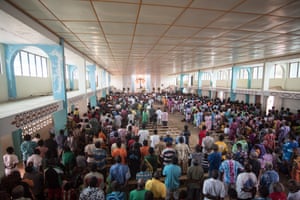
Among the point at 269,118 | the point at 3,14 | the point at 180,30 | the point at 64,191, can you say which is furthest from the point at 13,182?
the point at 269,118

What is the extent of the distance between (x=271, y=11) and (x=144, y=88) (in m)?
34.0

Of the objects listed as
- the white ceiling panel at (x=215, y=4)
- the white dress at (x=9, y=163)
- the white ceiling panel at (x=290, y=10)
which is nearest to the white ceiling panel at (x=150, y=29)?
the white ceiling panel at (x=215, y=4)

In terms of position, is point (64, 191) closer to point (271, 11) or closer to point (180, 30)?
point (180, 30)

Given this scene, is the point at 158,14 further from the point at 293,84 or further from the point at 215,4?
the point at 293,84

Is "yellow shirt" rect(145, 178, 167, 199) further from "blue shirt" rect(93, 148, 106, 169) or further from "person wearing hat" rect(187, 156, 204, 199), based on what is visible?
"blue shirt" rect(93, 148, 106, 169)

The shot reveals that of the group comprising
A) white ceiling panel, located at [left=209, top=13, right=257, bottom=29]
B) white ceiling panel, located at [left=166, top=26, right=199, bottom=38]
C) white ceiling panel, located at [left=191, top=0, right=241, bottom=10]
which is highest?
white ceiling panel, located at [left=166, top=26, right=199, bottom=38]

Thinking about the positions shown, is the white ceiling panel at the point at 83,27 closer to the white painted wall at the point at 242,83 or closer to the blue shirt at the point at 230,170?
the blue shirt at the point at 230,170

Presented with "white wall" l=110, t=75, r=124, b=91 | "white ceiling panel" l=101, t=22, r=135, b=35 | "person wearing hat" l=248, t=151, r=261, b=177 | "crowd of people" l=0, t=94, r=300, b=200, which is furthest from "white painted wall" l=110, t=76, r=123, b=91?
"person wearing hat" l=248, t=151, r=261, b=177

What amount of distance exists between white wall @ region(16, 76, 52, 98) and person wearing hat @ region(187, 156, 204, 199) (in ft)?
25.8

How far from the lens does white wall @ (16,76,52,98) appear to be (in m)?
7.76

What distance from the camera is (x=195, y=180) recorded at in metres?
3.92

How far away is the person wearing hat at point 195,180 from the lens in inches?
152

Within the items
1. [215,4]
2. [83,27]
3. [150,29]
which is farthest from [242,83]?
[83,27]

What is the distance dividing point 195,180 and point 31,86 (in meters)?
8.94
